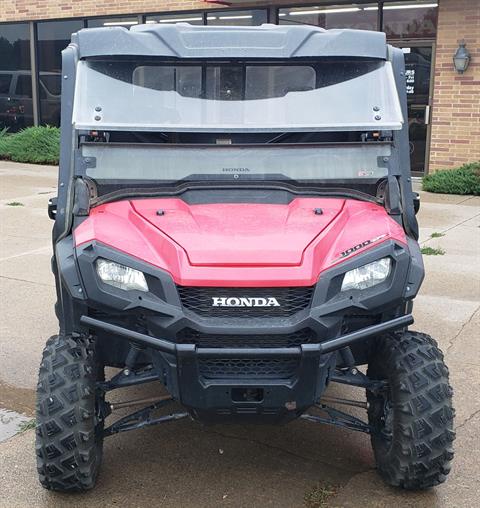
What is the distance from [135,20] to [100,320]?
548 inches

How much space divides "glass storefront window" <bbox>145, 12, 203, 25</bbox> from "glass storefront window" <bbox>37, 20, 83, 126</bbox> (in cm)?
253

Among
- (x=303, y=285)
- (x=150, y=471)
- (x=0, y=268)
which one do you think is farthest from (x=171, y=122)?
(x=0, y=268)

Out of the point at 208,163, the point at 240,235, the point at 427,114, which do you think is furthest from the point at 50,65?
the point at 240,235

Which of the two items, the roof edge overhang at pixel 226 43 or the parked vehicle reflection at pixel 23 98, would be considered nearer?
the roof edge overhang at pixel 226 43

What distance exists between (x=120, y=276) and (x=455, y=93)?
33.9 ft

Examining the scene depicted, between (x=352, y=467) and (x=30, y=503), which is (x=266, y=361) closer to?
(x=352, y=467)

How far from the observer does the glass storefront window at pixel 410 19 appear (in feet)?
40.8

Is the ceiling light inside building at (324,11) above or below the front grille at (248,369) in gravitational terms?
above

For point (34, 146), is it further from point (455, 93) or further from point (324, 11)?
point (455, 93)

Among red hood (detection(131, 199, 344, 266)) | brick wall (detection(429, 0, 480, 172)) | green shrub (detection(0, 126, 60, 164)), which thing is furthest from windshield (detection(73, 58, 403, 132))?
green shrub (detection(0, 126, 60, 164))

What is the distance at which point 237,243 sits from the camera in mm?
3111

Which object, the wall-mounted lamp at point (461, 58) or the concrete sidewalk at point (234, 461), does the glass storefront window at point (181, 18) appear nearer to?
the wall-mounted lamp at point (461, 58)

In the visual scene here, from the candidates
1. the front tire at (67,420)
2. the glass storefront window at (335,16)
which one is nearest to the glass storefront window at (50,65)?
the glass storefront window at (335,16)

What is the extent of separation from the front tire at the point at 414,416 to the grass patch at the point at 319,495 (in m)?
0.25
